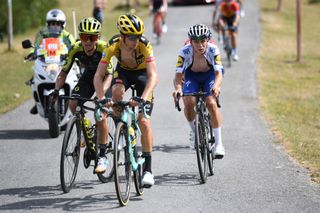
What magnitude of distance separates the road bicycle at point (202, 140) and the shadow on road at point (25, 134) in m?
3.61

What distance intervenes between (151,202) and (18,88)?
34.4ft

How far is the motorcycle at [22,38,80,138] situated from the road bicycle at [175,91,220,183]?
3.36 m

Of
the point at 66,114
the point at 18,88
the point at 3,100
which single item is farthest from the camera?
the point at 18,88

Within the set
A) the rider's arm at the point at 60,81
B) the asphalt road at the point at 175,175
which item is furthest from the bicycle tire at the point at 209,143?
the rider's arm at the point at 60,81

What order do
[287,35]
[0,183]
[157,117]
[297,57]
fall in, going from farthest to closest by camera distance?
[287,35]
[297,57]
[157,117]
[0,183]

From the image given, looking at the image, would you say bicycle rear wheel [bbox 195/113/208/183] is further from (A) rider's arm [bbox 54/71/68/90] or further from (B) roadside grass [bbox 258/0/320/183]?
(A) rider's arm [bbox 54/71/68/90]

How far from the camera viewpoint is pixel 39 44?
13680mm

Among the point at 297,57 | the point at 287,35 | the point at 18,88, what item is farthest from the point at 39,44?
the point at 287,35

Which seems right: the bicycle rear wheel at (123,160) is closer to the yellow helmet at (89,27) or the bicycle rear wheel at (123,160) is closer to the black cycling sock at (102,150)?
the black cycling sock at (102,150)

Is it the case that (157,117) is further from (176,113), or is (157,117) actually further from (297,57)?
(297,57)

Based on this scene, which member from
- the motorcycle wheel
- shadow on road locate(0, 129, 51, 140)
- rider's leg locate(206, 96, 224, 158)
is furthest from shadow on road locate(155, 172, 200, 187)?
shadow on road locate(0, 129, 51, 140)

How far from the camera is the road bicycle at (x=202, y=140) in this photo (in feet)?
31.6

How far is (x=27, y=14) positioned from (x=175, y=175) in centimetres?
2021

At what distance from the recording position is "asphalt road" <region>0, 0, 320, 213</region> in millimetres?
8688
